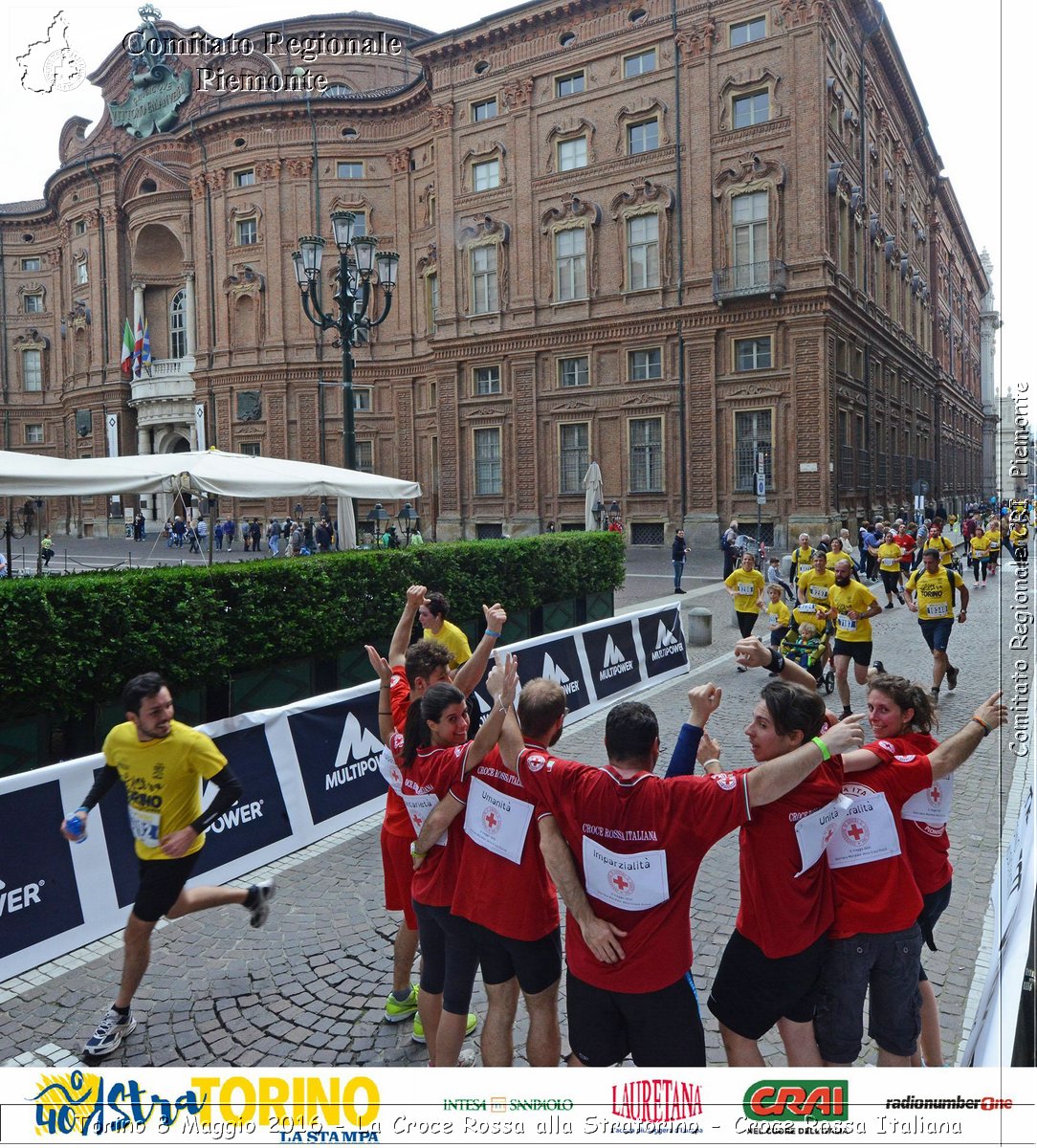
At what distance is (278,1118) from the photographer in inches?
122

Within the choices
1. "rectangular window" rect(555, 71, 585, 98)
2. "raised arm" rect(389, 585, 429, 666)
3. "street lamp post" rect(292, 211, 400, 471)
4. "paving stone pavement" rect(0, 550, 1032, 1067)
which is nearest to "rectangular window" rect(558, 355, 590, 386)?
"rectangular window" rect(555, 71, 585, 98)

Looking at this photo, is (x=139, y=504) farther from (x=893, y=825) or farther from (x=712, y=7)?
(x=893, y=825)

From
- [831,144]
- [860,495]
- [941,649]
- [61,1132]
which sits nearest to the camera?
[61,1132]

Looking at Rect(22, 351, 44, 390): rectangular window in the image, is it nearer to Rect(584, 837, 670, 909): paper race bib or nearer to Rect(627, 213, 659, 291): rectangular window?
Rect(627, 213, 659, 291): rectangular window

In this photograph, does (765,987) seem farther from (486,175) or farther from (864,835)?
(486,175)

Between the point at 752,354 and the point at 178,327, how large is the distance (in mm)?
34506

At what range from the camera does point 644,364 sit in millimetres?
35781

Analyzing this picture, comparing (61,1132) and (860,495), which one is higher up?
(860,495)

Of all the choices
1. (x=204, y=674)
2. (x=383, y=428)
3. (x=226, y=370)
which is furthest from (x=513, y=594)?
(x=226, y=370)

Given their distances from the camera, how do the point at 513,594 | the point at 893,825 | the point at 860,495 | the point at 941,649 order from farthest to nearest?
the point at 860,495 → the point at 513,594 → the point at 941,649 → the point at 893,825

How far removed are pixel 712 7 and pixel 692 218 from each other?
7.28 metres

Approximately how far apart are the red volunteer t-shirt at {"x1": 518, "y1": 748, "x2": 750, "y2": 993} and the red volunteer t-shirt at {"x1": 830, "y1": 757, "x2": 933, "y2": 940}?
1.94 feet

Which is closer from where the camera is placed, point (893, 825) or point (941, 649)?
point (893, 825)

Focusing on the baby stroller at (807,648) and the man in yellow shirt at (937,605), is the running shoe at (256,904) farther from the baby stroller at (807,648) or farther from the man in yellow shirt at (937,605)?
the man in yellow shirt at (937,605)
